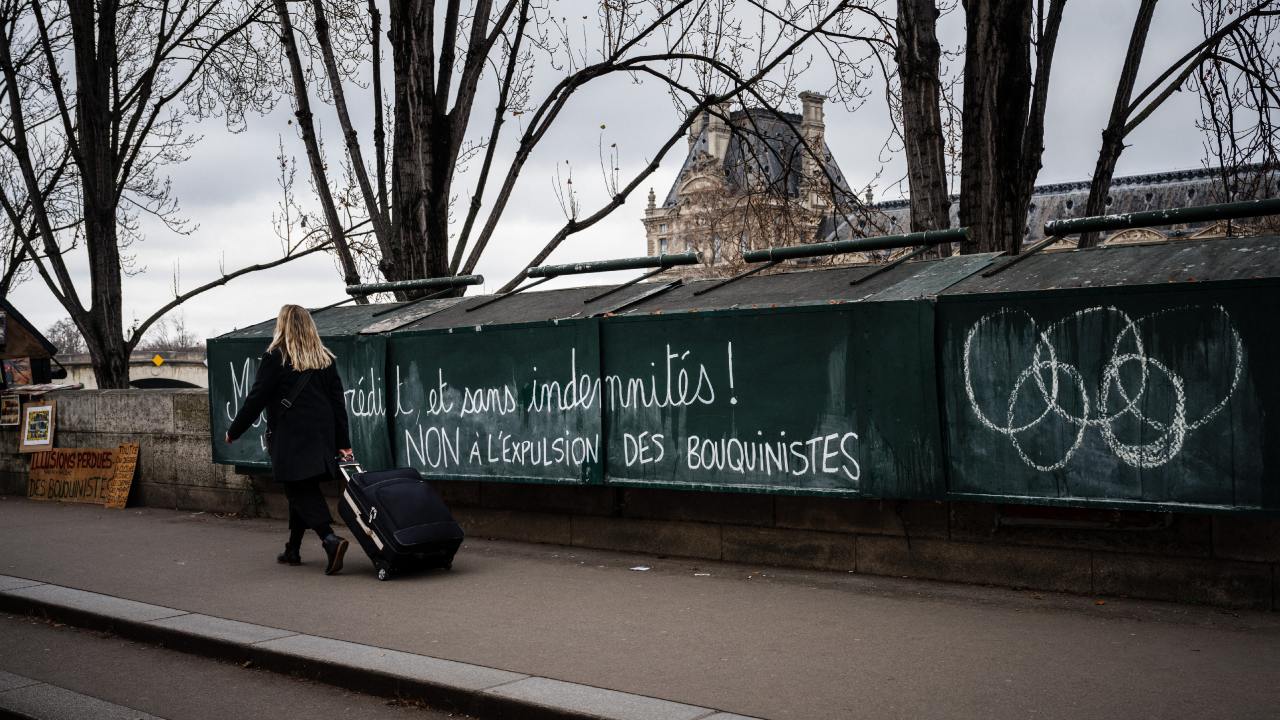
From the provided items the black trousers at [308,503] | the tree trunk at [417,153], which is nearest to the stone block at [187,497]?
the tree trunk at [417,153]

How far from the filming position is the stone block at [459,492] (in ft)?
30.0

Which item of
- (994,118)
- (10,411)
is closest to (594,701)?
(994,118)

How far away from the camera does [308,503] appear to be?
26.1ft

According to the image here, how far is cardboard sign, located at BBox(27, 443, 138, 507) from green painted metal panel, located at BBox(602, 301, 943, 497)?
651 cm

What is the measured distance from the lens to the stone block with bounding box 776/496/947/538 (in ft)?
22.2

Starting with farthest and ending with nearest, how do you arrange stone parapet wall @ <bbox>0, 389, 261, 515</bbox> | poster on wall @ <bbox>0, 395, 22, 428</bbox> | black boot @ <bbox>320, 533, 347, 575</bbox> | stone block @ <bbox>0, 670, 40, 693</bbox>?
poster on wall @ <bbox>0, 395, 22, 428</bbox> < stone parapet wall @ <bbox>0, 389, 261, 515</bbox> < black boot @ <bbox>320, 533, 347, 575</bbox> < stone block @ <bbox>0, 670, 40, 693</bbox>

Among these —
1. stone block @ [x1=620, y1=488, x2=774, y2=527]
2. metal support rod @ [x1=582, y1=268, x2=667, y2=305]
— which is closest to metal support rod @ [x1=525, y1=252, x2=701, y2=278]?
metal support rod @ [x1=582, y1=268, x2=667, y2=305]

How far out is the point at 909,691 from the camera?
461 cm

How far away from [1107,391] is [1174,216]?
126 centimetres

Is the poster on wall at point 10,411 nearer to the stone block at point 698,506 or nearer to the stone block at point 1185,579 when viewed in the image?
the stone block at point 698,506

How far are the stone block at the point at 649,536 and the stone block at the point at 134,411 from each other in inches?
213

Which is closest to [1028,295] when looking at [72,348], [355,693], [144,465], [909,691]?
[909,691]

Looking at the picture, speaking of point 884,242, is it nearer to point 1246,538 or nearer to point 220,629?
point 1246,538

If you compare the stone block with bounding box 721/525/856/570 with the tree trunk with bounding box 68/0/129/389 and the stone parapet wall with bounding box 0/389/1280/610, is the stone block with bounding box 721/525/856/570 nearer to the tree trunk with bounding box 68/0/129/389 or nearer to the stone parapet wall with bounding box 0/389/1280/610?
the stone parapet wall with bounding box 0/389/1280/610
